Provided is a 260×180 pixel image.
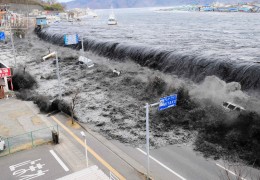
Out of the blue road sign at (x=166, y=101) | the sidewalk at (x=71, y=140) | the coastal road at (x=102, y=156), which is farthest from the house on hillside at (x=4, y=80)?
the blue road sign at (x=166, y=101)

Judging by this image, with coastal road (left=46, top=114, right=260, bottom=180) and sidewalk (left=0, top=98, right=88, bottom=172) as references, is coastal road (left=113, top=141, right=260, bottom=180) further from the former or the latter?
sidewalk (left=0, top=98, right=88, bottom=172)

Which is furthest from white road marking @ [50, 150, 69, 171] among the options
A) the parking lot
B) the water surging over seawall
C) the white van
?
the water surging over seawall

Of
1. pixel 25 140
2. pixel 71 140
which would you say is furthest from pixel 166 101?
pixel 25 140

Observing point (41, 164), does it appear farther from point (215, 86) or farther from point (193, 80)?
point (193, 80)

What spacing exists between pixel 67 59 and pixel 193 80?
30.7 meters

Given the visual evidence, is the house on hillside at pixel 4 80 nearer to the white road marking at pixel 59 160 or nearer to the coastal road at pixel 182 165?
the white road marking at pixel 59 160

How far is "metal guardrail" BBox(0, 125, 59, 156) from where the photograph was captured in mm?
21547

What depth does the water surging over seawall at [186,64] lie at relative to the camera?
35.6 meters

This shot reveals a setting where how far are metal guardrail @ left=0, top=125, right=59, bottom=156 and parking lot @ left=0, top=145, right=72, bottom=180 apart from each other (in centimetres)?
64

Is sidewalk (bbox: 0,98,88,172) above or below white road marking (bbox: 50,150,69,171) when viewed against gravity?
above

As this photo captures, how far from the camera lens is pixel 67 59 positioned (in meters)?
59.7

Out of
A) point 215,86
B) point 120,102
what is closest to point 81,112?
point 120,102

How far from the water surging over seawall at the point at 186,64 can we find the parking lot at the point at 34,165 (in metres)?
25.0

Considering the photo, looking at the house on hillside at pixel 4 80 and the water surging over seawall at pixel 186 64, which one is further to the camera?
the water surging over seawall at pixel 186 64
